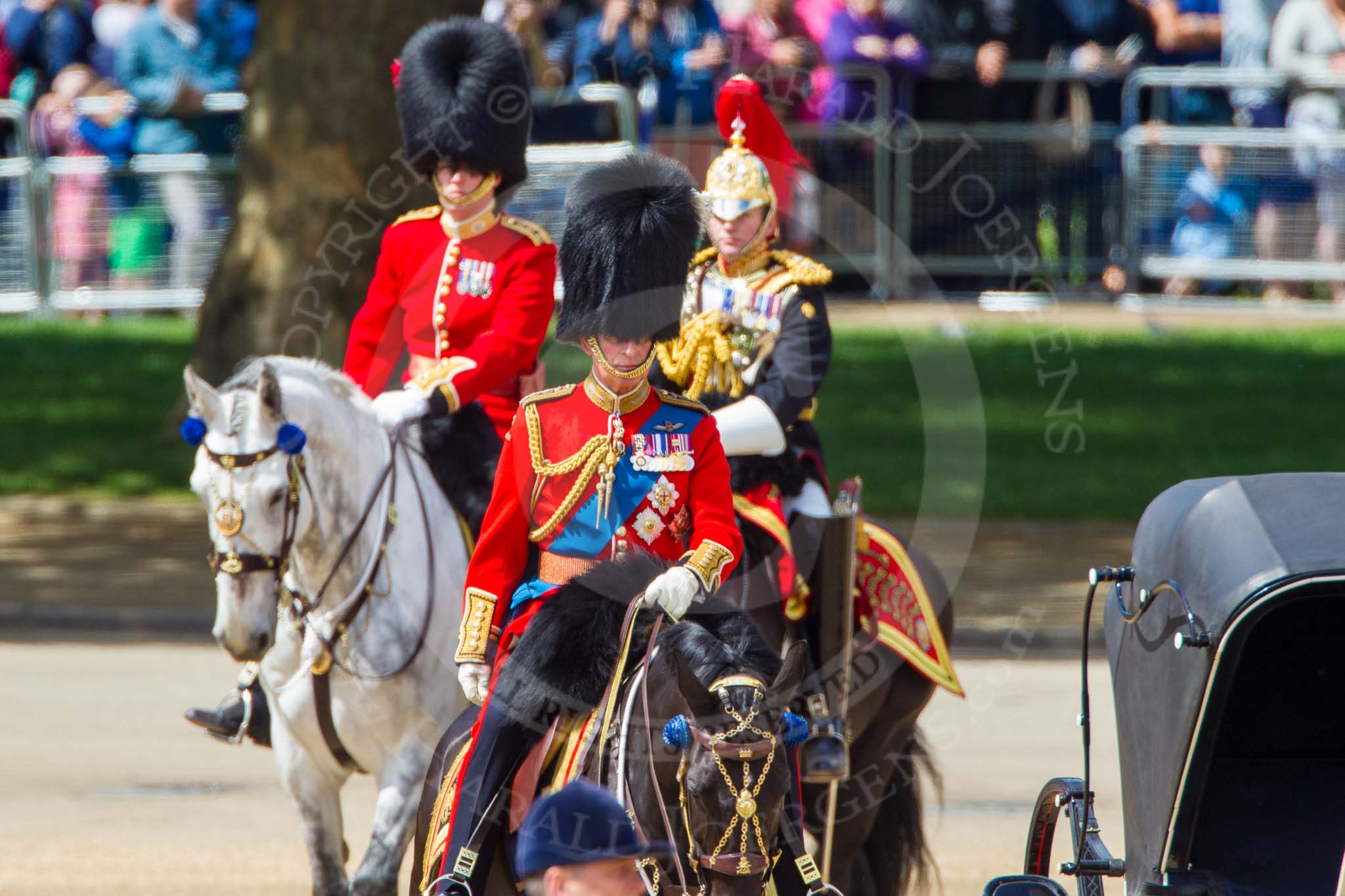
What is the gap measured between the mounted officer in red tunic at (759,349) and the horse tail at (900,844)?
1.92 feet

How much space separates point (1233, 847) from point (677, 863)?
1.53m

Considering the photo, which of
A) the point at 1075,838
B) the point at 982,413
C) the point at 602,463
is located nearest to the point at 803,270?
the point at 602,463

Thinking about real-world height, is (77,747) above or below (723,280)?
below

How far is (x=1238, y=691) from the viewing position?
4.80m

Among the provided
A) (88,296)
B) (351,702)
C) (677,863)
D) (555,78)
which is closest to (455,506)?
(351,702)

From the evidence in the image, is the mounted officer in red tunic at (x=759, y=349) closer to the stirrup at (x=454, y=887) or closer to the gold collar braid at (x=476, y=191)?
the gold collar braid at (x=476, y=191)

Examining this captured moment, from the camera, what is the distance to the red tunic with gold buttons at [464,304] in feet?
21.1

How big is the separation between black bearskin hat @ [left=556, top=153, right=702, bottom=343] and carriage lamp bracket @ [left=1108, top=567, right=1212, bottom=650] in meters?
1.19

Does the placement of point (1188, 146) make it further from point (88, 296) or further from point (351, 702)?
point (351, 702)

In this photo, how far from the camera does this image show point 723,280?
6.27 m

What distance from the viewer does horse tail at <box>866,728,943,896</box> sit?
6535mm

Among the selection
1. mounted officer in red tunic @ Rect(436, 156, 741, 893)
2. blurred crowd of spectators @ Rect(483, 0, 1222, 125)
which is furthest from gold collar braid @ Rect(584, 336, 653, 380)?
blurred crowd of spectators @ Rect(483, 0, 1222, 125)

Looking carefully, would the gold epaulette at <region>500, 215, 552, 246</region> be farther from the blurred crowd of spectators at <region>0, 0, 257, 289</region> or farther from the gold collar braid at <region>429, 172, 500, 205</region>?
the blurred crowd of spectators at <region>0, 0, 257, 289</region>

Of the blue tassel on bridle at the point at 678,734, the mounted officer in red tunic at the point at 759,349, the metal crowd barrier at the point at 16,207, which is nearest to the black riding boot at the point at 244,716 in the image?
the mounted officer in red tunic at the point at 759,349
